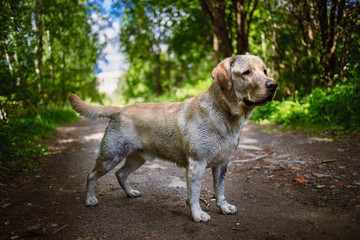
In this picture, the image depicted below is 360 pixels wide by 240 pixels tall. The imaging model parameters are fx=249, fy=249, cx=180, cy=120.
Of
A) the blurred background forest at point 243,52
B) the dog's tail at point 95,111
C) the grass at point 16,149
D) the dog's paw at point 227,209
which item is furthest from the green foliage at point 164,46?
the dog's paw at point 227,209

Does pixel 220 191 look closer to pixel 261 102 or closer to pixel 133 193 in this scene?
pixel 261 102

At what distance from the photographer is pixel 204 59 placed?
22.3m

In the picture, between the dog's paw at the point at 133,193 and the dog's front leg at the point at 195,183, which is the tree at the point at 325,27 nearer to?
the dog's front leg at the point at 195,183

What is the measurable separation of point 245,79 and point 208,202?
1.79 metres

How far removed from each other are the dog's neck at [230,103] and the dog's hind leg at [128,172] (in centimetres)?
150

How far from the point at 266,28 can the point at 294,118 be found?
231 inches

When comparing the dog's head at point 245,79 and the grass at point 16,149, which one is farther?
the grass at point 16,149

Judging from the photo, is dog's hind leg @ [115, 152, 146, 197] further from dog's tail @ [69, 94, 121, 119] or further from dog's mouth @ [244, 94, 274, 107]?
dog's mouth @ [244, 94, 274, 107]

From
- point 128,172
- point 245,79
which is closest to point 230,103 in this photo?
point 245,79

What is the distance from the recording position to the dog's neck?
9.72 feet

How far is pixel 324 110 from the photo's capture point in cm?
724

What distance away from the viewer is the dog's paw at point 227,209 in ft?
10.0

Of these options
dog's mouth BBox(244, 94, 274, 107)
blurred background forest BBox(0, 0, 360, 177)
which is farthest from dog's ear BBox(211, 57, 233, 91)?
blurred background forest BBox(0, 0, 360, 177)

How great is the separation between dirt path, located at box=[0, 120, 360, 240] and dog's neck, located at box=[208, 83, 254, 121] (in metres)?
1.21
